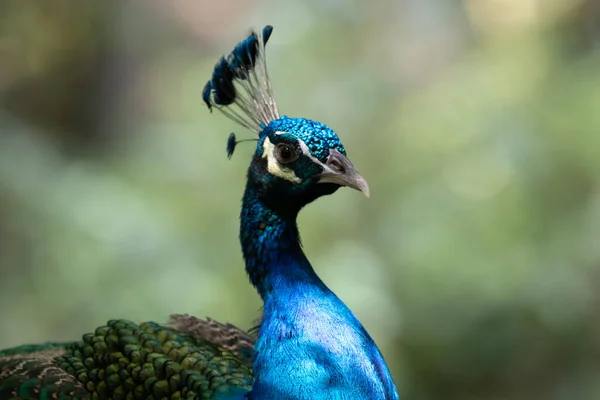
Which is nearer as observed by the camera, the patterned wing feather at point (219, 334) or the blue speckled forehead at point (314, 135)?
the blue speckled forehead at point (314, 135)

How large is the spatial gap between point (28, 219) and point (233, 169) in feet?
3.74

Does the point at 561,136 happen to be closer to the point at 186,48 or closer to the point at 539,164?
the point at 539,164

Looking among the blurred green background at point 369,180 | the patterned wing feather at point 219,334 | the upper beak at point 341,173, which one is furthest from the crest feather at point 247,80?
the blurred green background at point 369,180

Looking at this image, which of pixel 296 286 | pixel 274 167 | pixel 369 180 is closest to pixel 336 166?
pixel 274 167

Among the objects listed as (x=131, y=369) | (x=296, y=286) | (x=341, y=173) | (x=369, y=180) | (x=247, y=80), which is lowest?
(x=131, y=369)

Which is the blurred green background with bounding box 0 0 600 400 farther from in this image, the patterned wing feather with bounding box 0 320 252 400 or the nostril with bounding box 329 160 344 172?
the nostril with bounding box 329 160 344 172

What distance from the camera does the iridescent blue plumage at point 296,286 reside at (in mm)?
1360

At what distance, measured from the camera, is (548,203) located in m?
3.60

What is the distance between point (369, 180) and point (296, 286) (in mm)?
2525

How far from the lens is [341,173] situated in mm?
1434

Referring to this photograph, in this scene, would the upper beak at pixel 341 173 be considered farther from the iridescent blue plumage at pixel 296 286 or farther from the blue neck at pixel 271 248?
the blue neck at pixel 271 248

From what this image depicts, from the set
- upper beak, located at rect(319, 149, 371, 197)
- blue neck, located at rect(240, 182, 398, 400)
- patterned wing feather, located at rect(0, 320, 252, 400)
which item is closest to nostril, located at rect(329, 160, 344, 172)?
upper beak, located at rect(319, 149, 371, 197)

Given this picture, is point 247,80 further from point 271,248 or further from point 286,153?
point 271,248

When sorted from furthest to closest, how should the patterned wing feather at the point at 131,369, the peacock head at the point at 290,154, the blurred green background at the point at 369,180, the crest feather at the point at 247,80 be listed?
the blurred green background at the point at 369,180
the crest feather at the point at 247,80
the patterned wing feather at the point at 131,369
the peacock head at the point at 290,154
